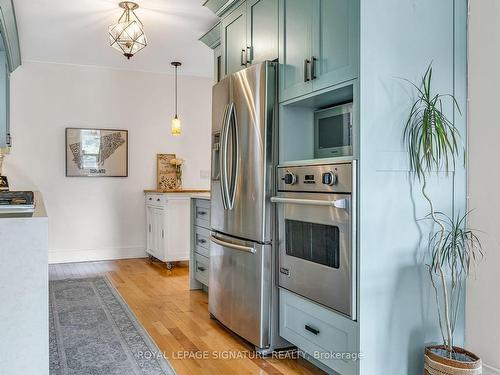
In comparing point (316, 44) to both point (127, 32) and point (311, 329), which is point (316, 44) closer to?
point (311, 329)

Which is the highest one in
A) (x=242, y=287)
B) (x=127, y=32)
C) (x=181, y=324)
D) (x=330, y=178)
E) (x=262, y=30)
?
(x=127, y=32)

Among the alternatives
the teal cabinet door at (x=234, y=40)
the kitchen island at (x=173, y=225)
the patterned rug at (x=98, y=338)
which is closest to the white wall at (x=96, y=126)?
the kitchen island at (x=173, y=225)

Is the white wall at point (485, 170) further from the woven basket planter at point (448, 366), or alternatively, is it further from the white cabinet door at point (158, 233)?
the white cabinet door at point (158, 233)

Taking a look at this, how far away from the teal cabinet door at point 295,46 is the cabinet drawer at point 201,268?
1.92m

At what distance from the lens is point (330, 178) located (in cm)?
212

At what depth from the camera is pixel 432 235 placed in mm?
2217

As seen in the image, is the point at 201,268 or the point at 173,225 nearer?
the point at 201,268

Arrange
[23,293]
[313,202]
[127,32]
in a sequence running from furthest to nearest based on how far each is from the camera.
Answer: [127,32] < [313,202] < [23,293]

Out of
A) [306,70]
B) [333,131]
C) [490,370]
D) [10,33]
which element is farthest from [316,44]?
[10,33]

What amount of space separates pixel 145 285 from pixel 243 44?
2.55 m

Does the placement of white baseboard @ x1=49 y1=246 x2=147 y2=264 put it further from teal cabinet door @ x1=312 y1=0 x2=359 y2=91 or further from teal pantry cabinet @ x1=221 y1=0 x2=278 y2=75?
teal cabinet door @ x1=312 y1=0 x2=359 y2=91

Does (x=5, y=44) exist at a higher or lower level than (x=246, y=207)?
higher

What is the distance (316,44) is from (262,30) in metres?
0.65

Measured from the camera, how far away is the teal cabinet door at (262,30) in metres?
2.70
